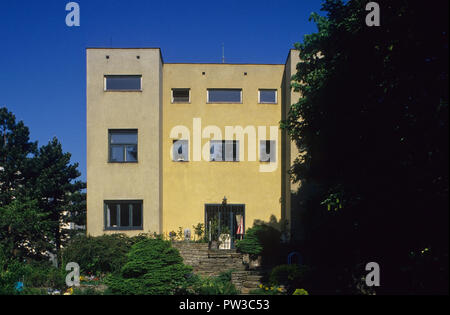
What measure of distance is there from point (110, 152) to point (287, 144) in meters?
9.24

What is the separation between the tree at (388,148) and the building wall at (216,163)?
6358mm

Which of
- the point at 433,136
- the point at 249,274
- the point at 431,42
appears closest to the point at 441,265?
the point at 433,136

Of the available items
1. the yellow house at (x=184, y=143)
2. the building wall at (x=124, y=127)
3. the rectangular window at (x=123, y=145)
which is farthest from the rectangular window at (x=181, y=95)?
the rectangular window at (x=123, y=145)

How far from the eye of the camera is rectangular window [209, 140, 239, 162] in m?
16.5

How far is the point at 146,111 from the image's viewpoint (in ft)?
50.0

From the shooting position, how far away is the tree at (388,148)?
22.3ft

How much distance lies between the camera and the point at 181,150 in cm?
1639

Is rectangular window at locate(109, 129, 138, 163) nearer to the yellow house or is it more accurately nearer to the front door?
the yellow house

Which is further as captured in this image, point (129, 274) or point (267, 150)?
point (267, 150)

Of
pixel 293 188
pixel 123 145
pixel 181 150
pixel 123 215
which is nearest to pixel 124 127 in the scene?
pixel 123 145

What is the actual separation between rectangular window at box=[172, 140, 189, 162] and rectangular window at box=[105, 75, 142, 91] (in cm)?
351

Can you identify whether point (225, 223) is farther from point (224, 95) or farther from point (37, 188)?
point (37, 188)

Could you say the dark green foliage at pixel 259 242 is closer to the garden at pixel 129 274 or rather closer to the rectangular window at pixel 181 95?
the garden at pixel 129 274

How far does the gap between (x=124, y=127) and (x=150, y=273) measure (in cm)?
871
